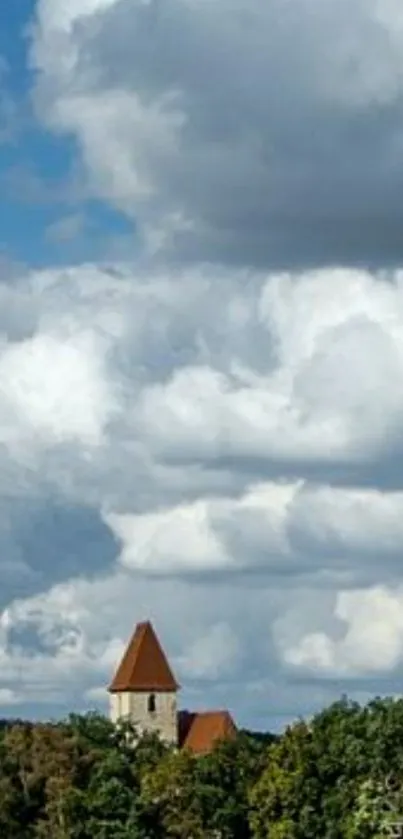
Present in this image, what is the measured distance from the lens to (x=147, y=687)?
155875mm

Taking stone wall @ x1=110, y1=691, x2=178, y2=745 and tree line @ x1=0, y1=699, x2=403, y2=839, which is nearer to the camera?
tree line @ x1=0, y1=699, x2=403, y2=839

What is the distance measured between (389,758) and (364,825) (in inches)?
253

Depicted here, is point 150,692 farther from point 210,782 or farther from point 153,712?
point 210,782

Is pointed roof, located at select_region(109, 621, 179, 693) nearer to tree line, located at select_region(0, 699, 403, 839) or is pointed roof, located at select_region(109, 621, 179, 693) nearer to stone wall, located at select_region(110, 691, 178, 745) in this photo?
stone wall, located at select_region(110, 691, 178, 745)

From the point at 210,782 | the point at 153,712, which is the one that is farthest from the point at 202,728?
the point at 210,782

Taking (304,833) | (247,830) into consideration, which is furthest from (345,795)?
(247,830)

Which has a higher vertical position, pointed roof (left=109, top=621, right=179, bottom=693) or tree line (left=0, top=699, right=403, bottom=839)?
pointed roof (left=109, top=621, right=179, bottom=693)

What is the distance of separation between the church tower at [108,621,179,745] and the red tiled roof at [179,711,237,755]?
87cm

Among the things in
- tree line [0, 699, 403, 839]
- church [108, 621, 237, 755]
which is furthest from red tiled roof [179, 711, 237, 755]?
tree line [0, 699, 403, 839]

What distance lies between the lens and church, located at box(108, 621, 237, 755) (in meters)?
155

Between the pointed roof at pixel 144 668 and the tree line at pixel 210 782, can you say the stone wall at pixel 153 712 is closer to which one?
the pointed roof at pixel 144 668

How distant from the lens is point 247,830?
109m

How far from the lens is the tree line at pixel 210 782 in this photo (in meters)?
97.7

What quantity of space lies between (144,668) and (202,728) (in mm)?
6484
